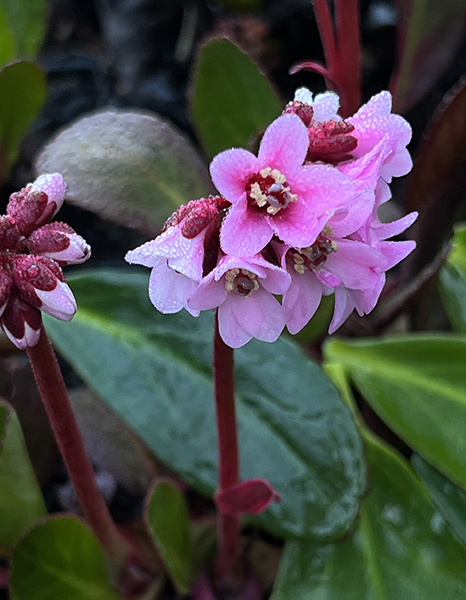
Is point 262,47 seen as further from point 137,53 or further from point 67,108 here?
point 67,108

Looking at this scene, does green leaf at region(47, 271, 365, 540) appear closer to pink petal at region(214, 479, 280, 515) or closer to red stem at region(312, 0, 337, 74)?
pink petal at region(214, 479, 280, 515)

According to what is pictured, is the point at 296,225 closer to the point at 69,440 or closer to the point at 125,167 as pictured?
the point at 69,440

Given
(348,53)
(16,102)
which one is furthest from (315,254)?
(16,102)

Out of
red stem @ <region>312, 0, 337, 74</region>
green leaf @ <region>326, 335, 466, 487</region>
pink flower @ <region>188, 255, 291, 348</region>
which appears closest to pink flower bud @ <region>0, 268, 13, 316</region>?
pink flower @ <region>188, 255, 291, 348</region>

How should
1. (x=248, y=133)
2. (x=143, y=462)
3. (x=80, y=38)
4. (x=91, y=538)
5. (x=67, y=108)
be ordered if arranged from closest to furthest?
(x=91, y=538) → (x=143, y=462) → (x=248, y=133) → (x=67, y=108) → (x=80, y=38)

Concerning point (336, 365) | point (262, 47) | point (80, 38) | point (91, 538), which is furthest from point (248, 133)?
point (80, 38)

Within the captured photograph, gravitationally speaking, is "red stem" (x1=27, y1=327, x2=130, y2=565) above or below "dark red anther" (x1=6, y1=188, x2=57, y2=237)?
Answer: below
